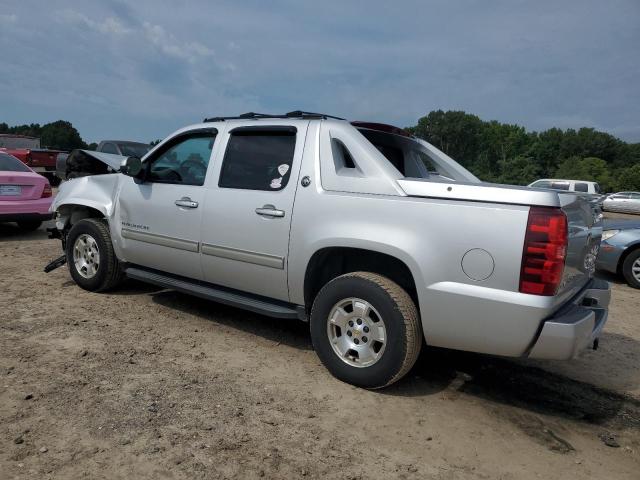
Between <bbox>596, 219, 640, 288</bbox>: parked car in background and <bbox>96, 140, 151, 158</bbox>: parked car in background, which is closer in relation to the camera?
<bbox>596, 219, 640, 288</bbox>: parked car in background

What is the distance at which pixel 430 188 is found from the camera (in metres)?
3.26

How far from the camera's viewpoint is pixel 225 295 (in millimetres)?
4332

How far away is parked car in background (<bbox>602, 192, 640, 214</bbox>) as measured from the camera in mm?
27906

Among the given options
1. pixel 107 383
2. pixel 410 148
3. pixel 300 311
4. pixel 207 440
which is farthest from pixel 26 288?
pixel 410 148

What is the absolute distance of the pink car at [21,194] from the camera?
27.8ft

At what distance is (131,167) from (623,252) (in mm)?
7169

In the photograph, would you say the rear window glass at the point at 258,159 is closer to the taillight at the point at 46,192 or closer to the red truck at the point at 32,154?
the taillight at the point at 46,192

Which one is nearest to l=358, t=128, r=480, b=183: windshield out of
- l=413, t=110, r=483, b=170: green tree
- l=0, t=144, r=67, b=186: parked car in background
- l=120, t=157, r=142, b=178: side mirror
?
l=120, t=157, r=142, b=178: side mirror

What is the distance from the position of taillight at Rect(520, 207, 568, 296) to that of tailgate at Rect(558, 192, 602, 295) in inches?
5.4

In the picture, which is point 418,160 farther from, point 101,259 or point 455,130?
point 455,130

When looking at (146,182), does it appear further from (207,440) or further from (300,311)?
(207,440)

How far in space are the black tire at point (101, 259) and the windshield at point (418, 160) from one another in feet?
9.87

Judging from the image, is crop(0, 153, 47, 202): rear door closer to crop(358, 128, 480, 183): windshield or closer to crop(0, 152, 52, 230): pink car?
crop(0, 152, 52, 230): pink car

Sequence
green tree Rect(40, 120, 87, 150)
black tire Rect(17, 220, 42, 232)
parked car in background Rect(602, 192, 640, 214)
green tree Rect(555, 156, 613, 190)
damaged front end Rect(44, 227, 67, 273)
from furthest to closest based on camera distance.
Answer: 1. green tree Rect(40, 120, 87, 150)
2. green tree Rect(555, 156, 613, 190)
3. parked car in background Rect(602, 192, 640, 214)
4. black tire Rect(17, 220, 42, 232)
5. damaged front end Rect(44, 227, 67, 273)
